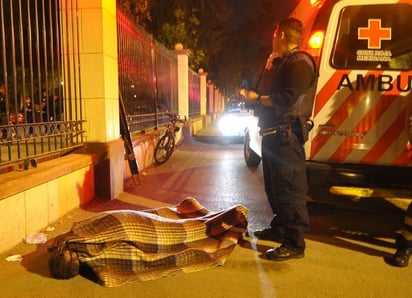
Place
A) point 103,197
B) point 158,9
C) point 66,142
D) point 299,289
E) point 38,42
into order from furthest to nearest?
point 158,9 → point 103,197 → point 66,142 → point 38,42 → point 299,289

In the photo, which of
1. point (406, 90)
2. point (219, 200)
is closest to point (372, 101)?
point (406, 90)

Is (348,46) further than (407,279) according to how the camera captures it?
Yes

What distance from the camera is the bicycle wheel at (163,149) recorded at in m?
9.77

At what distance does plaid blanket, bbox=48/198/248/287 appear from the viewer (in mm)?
3496

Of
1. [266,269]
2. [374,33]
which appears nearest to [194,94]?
[374,33]

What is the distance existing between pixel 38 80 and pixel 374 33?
352 cm

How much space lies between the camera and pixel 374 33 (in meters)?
4.47

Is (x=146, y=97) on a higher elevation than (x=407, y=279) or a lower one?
higher

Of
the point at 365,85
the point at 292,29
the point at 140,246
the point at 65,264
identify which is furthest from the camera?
the point at 365,85

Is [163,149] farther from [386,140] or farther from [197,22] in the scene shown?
[197,22]

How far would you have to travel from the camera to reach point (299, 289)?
3381 millimetres

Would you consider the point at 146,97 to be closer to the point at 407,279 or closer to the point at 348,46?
the point at 348,46

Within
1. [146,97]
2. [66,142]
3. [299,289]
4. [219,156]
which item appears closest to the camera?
[299,289]

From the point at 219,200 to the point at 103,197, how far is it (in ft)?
5.03
